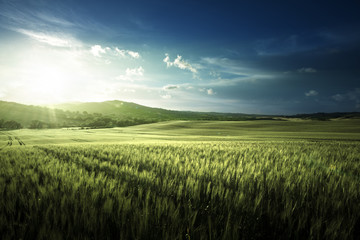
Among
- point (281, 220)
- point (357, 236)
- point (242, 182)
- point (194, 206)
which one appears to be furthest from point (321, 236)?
point (242, 182)

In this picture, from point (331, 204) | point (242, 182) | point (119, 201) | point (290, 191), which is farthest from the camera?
point (242, 182)

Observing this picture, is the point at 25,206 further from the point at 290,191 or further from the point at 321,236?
the point at 290,191

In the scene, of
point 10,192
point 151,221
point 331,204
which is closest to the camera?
point 151,221

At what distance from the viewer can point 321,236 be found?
4.39 ft

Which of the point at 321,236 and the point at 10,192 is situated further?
the point at 10,192

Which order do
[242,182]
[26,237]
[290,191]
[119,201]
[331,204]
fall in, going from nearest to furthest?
[26,237]
[119,201]
[331,204]
[290,191]
[242,182]

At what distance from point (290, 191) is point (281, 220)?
903mm

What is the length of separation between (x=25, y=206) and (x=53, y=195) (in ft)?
0.81

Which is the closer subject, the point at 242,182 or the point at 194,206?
the point at 194,206

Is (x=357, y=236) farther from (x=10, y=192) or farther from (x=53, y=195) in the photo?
(x=10, y=192)

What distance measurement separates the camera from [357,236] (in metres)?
1.45

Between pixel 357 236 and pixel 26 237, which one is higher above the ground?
pixel 26 237

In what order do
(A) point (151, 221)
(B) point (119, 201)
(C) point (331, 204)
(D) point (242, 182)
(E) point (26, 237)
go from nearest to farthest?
(E) point (26, 237), (A) point (151, 221), (B) point (119, 201), (C) point (331, 204), (D) point (242, 182)

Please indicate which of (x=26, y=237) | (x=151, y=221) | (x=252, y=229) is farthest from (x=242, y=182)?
(x=26, y=237)
